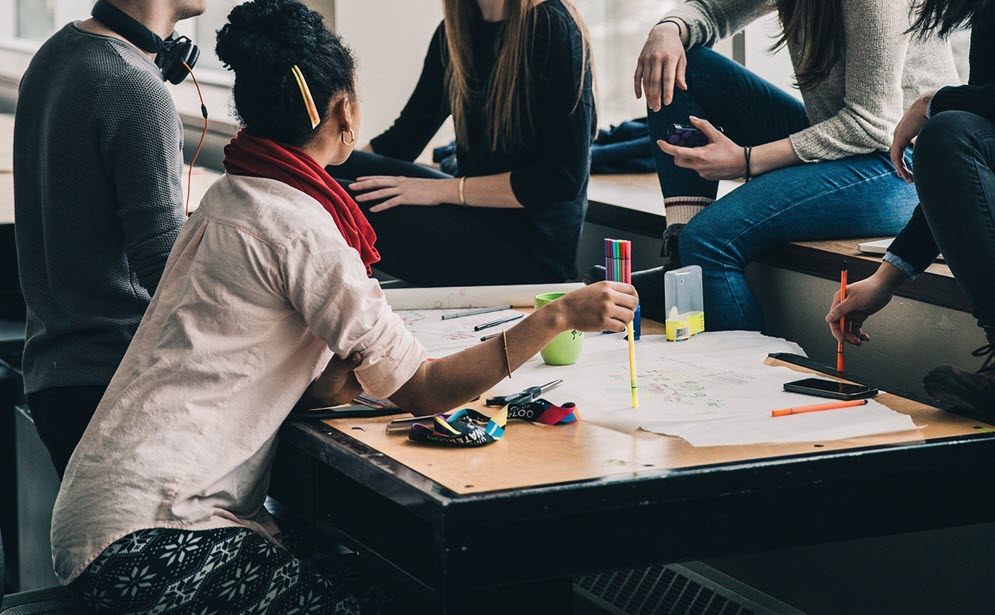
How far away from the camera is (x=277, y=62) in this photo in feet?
4.11

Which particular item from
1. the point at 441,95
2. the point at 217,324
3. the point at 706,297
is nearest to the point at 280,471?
the point at 217,324

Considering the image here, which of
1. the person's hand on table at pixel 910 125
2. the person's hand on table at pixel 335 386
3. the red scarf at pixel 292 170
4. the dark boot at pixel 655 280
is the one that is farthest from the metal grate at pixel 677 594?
the red scarf at pixel 292 170

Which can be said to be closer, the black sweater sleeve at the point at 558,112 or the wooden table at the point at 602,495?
the wooden table at the point at 602,495

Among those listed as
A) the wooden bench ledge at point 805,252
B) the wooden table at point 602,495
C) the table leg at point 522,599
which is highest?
the wooden bench ledge at point 805,252

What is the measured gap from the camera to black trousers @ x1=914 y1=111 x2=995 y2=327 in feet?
4.24

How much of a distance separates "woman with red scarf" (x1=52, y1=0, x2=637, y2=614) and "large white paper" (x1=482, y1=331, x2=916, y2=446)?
11cm

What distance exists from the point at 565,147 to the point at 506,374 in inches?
37.8

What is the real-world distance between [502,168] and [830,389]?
105cm

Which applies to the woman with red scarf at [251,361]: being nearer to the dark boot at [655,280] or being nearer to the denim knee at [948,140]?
the denim knee at [948,140]

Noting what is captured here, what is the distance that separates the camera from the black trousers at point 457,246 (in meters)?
2.26

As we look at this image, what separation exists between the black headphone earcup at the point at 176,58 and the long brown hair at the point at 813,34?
3.17 ft

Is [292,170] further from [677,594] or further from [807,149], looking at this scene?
[677,594]

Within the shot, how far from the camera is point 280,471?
54.1 inches

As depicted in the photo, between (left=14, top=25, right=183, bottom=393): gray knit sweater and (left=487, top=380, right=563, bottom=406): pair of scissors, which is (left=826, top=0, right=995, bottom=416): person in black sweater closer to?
(left=487, top=380, right=563, bottom=406): pair of scissors
